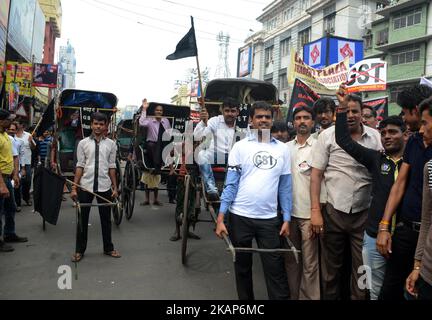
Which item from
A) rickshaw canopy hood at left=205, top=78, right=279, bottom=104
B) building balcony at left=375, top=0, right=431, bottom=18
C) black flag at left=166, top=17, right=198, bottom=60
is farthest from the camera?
building balcony at left=375, top=0, right=431, bottom=18

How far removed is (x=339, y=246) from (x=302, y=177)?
678 millimetres

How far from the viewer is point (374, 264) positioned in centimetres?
280

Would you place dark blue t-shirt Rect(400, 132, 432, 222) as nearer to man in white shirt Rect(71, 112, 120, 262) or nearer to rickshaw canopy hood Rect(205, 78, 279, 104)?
man in white shirt Rect(71, 112, 120, 262)

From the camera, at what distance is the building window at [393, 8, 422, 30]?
84.8 ft

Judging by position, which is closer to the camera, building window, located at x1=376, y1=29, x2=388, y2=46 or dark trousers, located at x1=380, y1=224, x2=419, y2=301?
dark trousers, located at x1=380, y1=224, x2=419, y2=301

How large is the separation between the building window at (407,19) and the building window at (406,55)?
5.34 ft

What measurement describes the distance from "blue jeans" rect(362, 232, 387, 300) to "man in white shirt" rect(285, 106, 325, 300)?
54 cm

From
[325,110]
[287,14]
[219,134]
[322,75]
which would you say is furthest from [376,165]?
[287,14]

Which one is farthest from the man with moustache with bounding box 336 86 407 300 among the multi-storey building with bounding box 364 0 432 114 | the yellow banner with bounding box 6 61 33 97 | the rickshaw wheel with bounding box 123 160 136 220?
the multi-storey building with bounding box 364 0 432 114

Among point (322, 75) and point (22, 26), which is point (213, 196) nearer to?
point (322, 75)

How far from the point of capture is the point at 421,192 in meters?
2.39

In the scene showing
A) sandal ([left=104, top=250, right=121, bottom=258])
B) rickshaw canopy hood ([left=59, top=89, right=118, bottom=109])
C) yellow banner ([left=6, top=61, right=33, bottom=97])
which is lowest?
sandal ([left=104, top=250, right=121, bottom=258])
